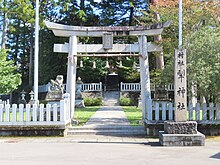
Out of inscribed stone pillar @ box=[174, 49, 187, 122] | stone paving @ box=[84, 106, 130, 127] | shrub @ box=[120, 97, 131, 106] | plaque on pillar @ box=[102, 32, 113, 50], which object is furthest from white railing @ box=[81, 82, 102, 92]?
inscribed stone pillar @ box=[174, 49, 187, 122]

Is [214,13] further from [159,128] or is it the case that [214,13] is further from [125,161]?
[125,161]

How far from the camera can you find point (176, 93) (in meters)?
9.88

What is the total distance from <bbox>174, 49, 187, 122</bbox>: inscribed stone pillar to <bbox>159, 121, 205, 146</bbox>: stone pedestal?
0.91 ft

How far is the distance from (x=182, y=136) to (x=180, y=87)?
165cm

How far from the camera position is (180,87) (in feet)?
32.5

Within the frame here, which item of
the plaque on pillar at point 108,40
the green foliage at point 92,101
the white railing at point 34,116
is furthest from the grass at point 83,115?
the green foliage at point 92,101

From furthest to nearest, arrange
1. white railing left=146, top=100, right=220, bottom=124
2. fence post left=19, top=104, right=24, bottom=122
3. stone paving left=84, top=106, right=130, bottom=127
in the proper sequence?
1. stone paving left=84, top=106, right=130, bottom=127
2. white railing left=146, top=100, right=220, bottom=124
3. fence post left=19, top=104, right=24, bottom=122

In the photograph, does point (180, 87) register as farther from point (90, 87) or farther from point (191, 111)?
point (90, 87)

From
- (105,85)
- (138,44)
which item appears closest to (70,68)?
(138,44)

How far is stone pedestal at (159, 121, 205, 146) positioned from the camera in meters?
9.21

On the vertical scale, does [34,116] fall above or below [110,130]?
above

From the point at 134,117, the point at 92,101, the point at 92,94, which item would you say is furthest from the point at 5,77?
the point at 92,94

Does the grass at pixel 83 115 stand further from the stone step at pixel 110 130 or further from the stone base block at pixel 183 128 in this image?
the stone base block at pixel 183 128

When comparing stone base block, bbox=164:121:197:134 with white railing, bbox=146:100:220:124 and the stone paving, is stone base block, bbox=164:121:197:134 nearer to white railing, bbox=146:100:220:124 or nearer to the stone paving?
white railing, bbox=146:100:220:124
